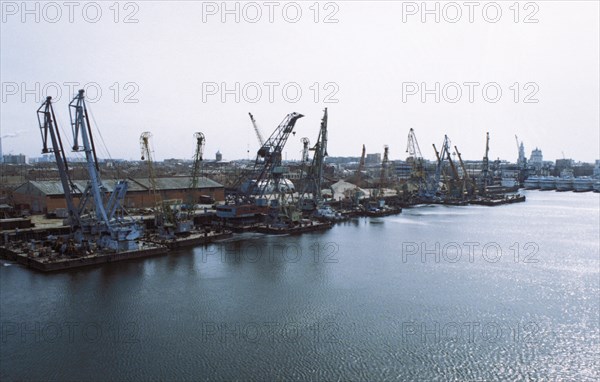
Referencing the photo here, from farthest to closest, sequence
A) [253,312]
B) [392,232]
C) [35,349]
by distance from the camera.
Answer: [392,232]
[253,312]
[35,349]

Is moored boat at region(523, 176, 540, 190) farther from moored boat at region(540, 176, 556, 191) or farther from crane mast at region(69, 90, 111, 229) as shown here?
crane mast at region(69, 90, 111, 229)

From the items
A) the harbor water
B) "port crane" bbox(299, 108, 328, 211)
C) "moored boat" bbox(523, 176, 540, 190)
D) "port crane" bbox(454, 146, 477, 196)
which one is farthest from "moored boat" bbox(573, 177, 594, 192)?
the harbor water

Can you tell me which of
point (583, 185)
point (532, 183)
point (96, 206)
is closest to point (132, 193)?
point (96, 206)

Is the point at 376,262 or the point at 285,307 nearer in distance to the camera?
the point at 285,307

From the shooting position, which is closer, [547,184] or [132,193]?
[132,193]

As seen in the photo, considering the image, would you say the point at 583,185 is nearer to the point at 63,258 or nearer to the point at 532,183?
the point at 532,183

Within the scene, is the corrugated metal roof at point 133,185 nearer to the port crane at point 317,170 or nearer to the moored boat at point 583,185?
the port crane at point 317,170

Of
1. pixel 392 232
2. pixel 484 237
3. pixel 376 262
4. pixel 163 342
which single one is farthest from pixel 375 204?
pixel 163 342

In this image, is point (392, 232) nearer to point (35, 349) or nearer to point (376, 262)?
point (376, 262)
